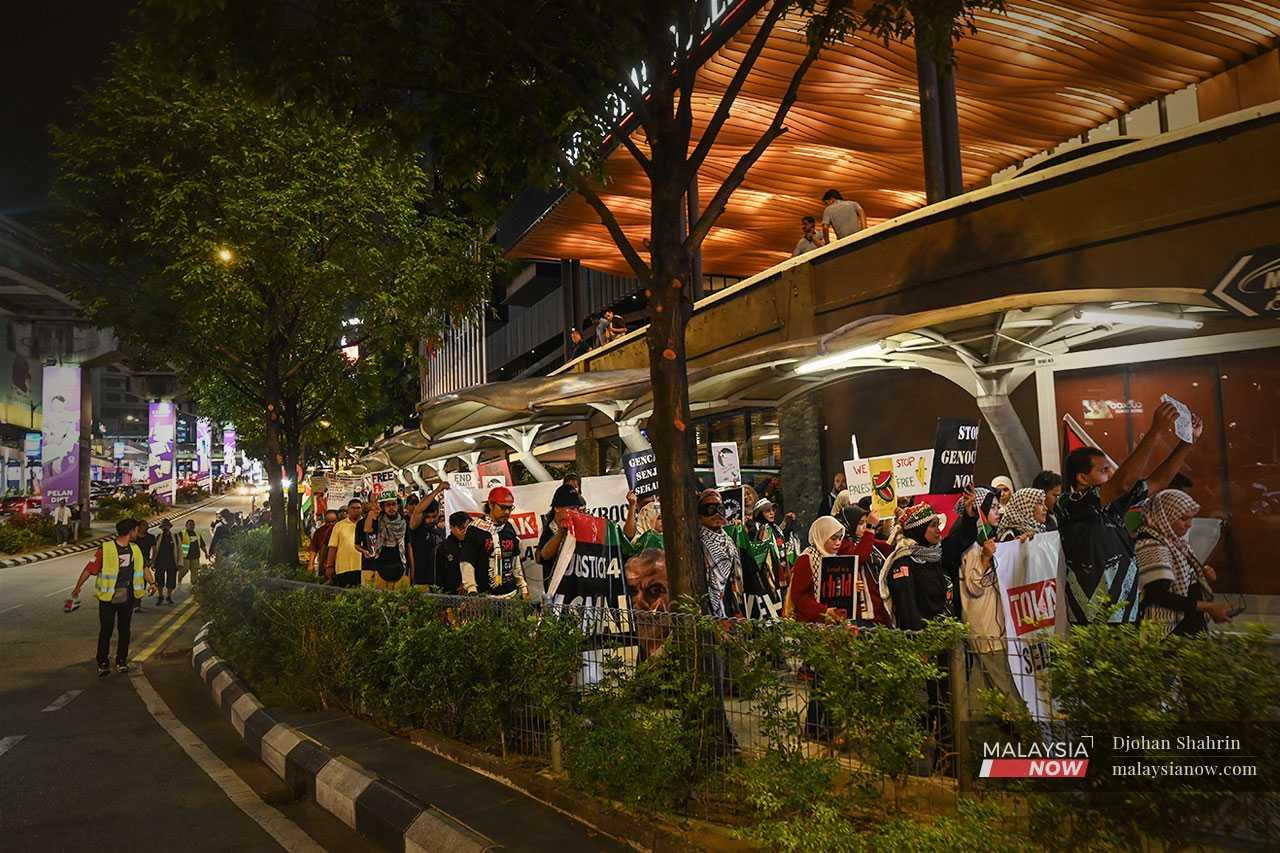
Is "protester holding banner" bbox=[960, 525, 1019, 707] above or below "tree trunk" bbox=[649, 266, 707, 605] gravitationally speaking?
below

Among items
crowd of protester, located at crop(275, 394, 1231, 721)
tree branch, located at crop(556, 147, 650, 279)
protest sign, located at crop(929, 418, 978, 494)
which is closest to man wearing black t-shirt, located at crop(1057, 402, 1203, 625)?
crowd of protester, located at crop(275, 394, 1231, 721)

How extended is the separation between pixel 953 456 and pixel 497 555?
4647 millimetres

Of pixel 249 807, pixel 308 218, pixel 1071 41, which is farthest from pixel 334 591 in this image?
pixel 1071 41

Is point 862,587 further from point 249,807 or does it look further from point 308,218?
point 308,218

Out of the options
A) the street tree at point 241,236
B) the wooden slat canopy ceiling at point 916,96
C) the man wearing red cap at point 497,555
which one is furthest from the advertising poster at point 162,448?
the man wearing red cap at point 497,555

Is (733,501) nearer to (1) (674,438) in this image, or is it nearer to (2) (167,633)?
(1) (674,438)

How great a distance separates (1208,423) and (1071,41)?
20.1 feet

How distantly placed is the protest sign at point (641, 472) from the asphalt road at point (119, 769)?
148 inches

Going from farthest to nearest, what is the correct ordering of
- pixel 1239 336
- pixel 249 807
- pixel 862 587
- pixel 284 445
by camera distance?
pixel 284 445 → pixel 1239 336 → pixel 862 587 → pixel 249 807

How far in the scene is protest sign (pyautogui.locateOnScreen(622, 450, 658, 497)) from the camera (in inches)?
318

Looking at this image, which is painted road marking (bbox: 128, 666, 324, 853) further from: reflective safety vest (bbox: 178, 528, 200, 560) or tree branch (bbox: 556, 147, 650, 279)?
reflective safety vest (bbox: 178, 528, 200, 560)

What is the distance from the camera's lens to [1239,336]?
29.4 feet

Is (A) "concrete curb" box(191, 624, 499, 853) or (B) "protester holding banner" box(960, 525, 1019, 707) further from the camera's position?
(B) "protester holding banner" box(960, 525, 1019, 707)

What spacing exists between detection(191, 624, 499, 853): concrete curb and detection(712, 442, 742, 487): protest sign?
5142 millimetres
